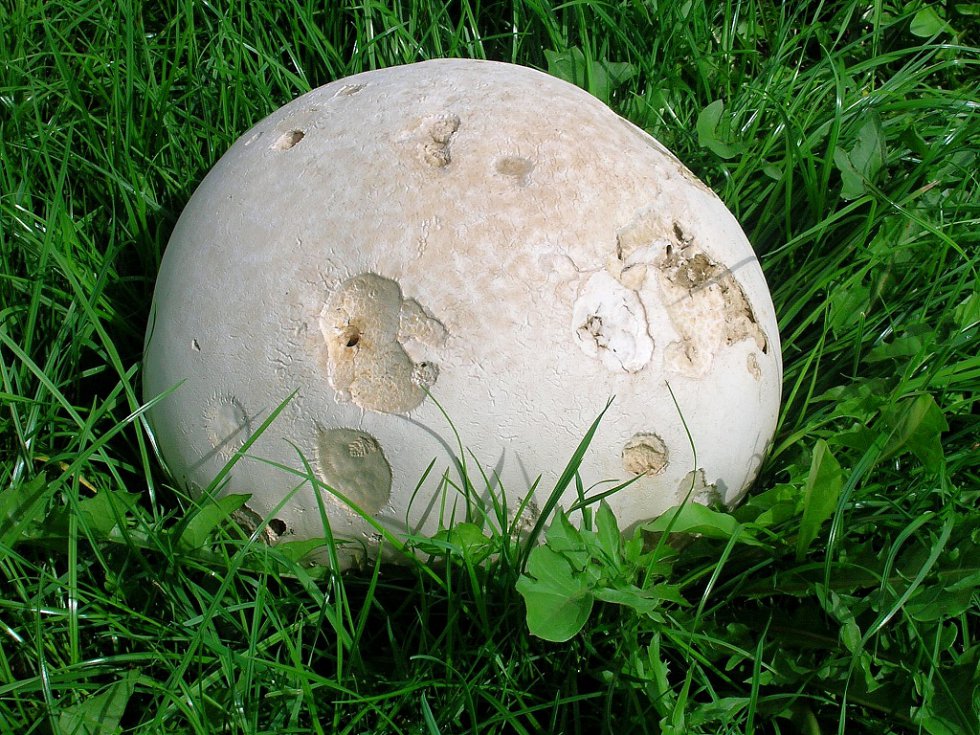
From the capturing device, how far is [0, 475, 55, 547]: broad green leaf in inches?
62.8

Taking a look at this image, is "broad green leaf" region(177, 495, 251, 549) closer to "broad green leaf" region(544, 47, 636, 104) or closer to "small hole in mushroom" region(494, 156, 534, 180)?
"small hole in mushroom" region(494, 156, 534, 180)

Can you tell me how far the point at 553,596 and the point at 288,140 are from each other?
927 mm

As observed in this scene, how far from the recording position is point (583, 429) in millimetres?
1471

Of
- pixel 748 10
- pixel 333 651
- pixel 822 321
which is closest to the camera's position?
pixel 333 651

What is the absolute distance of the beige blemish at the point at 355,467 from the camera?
58.3 inches

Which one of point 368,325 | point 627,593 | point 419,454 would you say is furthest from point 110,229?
point 627,593

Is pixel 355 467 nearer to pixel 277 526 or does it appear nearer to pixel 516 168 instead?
pixel 277 526

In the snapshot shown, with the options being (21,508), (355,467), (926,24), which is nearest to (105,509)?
(21,508)

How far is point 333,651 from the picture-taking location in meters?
1.68

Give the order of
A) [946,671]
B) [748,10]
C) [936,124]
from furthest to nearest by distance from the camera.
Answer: [748,10] < [936,124] < [946,671]

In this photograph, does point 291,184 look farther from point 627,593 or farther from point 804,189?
point 804,189

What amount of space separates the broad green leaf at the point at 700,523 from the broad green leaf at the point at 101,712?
0.89 metres

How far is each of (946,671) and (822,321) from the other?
0.86 metres

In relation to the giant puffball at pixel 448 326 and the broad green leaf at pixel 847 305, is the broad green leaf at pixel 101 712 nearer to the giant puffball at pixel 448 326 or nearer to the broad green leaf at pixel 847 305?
the giant puffball at pixel 448 326
